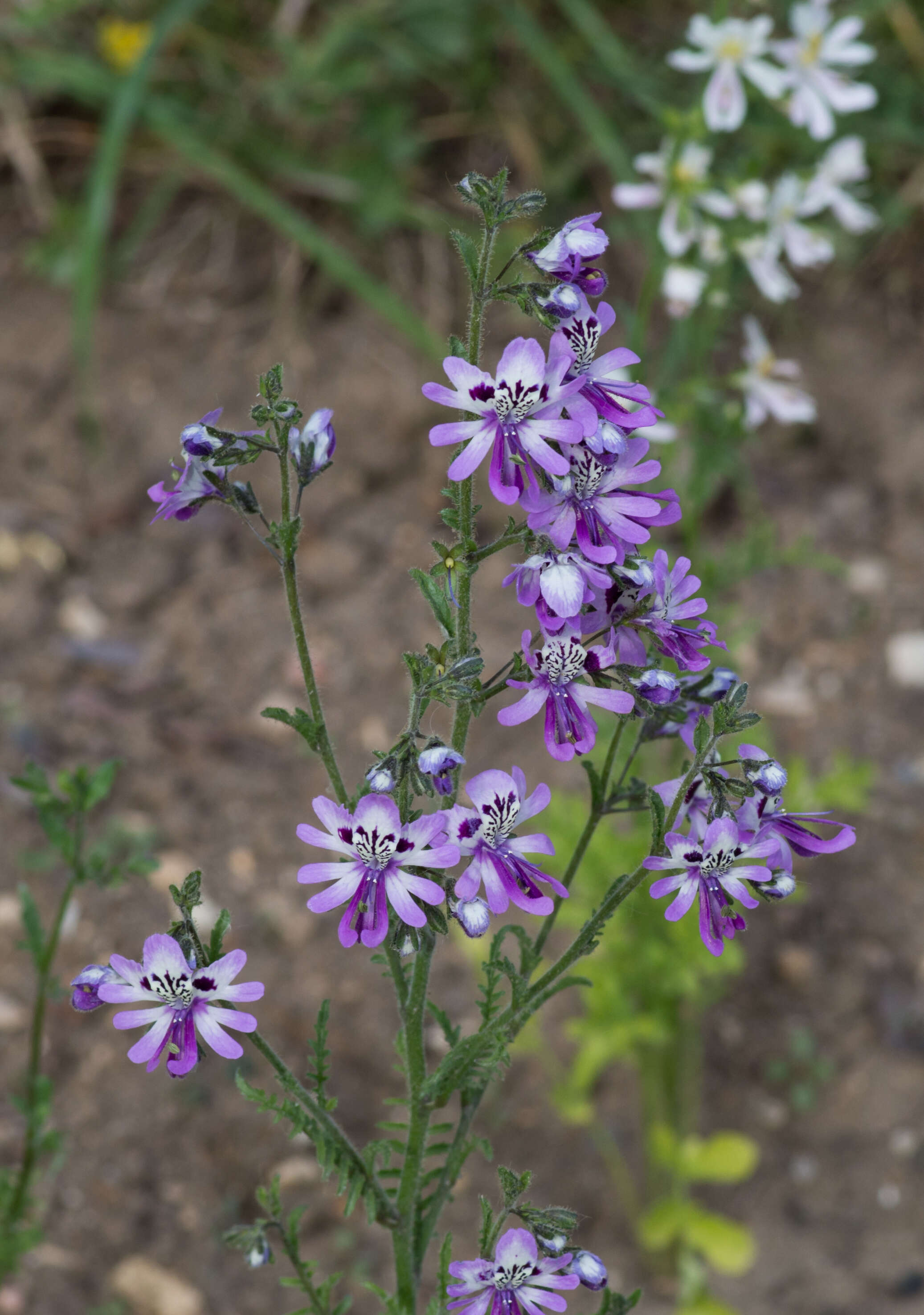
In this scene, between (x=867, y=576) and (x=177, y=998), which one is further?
(x=867, y=576)

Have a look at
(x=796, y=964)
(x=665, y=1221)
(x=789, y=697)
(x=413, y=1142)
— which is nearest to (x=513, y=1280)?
(x=413, y=1142)

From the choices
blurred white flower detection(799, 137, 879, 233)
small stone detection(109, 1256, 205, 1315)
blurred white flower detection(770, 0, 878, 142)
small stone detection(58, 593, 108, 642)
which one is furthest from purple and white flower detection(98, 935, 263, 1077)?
small stone detection(58, 593, 108, 642)

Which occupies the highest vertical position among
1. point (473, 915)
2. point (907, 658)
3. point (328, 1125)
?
point (907, 658)

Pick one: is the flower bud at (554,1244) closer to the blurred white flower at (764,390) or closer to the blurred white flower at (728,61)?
the blurred white flower at (764,390)

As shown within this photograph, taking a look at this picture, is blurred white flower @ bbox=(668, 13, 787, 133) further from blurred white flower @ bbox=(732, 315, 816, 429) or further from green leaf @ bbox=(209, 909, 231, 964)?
green leaf @ bbox=(209, 909, 231, 964)

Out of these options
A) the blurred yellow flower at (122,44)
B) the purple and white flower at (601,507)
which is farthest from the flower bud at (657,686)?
the blurred yellow flower at (122,44)

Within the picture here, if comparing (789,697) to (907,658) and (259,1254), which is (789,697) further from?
(259,1254)
